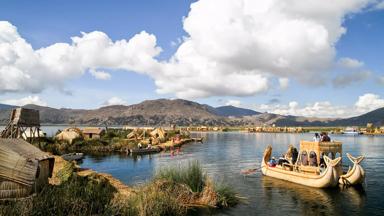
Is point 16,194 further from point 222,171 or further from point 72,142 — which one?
point 72,142

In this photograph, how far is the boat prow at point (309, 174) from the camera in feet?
100

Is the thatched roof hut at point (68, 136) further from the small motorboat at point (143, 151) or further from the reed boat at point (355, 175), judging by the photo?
the reed boat at point (355, 175)

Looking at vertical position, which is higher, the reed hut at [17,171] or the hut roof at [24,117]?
the hut roof at [24,117]

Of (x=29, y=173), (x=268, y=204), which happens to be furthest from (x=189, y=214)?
(x=29, y=173)

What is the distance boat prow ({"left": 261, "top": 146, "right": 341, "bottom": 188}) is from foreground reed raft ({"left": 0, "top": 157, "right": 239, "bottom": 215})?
9607mm

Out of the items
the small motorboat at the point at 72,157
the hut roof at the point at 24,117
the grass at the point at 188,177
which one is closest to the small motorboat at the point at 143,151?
the small motorboat at the point at 72,157

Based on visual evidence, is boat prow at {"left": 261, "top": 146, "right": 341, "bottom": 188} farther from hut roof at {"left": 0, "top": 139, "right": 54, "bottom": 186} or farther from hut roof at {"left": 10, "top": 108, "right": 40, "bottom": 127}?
hut roof at {"left": 10, "top": 108, "right": 40, "bottom": 127}

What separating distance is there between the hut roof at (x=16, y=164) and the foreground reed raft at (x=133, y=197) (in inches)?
52.8

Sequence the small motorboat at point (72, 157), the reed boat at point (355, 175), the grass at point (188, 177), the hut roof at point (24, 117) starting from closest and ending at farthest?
1. the grass at point (188, 177)
2. the reed boat at point (355, 175)
3. the hut roof at point (24, 117)
4. the small motorboat at point (72, 157)

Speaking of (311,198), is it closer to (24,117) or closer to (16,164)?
(16,164)

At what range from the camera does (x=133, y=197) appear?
61.6 feet

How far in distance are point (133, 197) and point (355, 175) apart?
69.6 ft

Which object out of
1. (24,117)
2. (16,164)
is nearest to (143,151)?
(24,117)

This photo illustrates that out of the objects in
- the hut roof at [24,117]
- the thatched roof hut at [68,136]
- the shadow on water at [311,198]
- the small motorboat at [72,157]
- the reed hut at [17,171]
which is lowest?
the shadow on water at [311,198]
